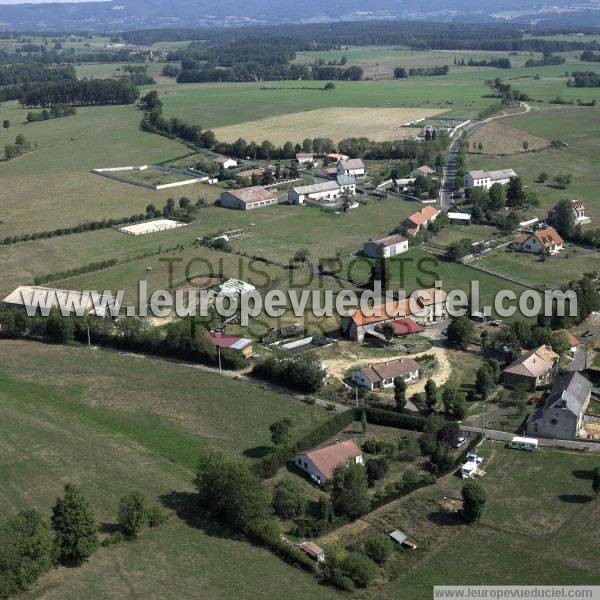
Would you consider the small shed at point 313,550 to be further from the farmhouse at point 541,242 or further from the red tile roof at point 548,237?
the red tile roof at point 548,237

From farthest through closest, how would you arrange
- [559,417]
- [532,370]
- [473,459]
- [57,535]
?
[532,370], [559,417], [473,459], [57,535]

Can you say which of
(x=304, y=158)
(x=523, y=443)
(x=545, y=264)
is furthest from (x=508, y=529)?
(x=304, y=158)

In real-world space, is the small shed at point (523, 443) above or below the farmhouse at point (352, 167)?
below

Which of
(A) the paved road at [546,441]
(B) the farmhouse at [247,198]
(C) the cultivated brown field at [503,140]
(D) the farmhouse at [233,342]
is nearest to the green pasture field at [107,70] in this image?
(C) the cultivated brown field at [503,140]

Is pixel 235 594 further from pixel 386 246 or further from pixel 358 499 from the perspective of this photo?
pixel 386 246

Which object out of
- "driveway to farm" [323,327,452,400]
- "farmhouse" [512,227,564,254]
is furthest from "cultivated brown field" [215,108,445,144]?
"driveway to farm" [323,327,452,400]

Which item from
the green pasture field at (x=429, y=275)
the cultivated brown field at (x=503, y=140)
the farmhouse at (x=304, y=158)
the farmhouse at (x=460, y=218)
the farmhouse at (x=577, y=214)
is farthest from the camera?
the cultivated brown field at (x=503, y=140)

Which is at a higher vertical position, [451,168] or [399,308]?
[451,168]

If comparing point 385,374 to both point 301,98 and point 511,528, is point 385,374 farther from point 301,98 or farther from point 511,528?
point 301,98

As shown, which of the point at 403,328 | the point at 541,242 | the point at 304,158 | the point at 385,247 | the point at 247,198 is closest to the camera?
the point at 403,328
